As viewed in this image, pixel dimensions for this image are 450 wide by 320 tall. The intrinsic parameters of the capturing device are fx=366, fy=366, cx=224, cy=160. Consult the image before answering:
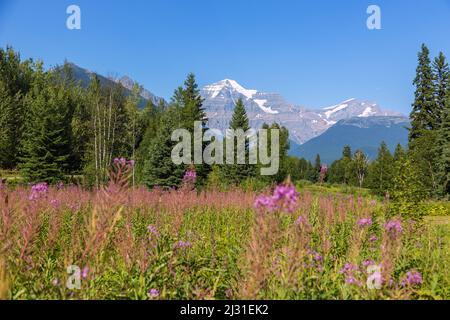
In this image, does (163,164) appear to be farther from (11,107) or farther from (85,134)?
(85,134)

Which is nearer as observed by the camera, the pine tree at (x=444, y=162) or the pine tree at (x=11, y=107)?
the pine tree at (x=11, y=107)

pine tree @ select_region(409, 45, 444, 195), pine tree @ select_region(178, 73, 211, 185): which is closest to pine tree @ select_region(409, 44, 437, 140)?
pine tree @ select_region(409, 45, 444, 195)

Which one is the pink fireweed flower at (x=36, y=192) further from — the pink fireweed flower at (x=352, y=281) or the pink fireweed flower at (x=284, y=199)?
the pink fireweed flower at (x=352, y=281)

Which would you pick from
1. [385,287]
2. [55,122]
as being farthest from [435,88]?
[385,287]

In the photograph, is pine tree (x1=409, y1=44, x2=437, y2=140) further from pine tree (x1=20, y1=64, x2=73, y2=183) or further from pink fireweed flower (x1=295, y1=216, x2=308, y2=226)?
pink fireweed flower (x1=295, y1=216, x2=308, y2=226)

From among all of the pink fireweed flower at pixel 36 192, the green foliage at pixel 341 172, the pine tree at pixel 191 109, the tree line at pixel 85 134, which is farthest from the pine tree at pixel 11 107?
the green foliage at pixel 341 172

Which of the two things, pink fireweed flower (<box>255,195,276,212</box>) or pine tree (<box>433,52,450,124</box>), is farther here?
pine tree (<box>433,52,450,124</box>)

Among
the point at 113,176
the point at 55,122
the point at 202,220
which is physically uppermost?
the point at 55,122

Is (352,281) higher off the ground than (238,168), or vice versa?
(238,168)

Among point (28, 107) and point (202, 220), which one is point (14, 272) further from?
point (28, 107)

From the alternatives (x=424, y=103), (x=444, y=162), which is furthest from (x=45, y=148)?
(x=424, y=103)

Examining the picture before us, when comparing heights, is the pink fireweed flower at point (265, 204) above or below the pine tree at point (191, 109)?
below
